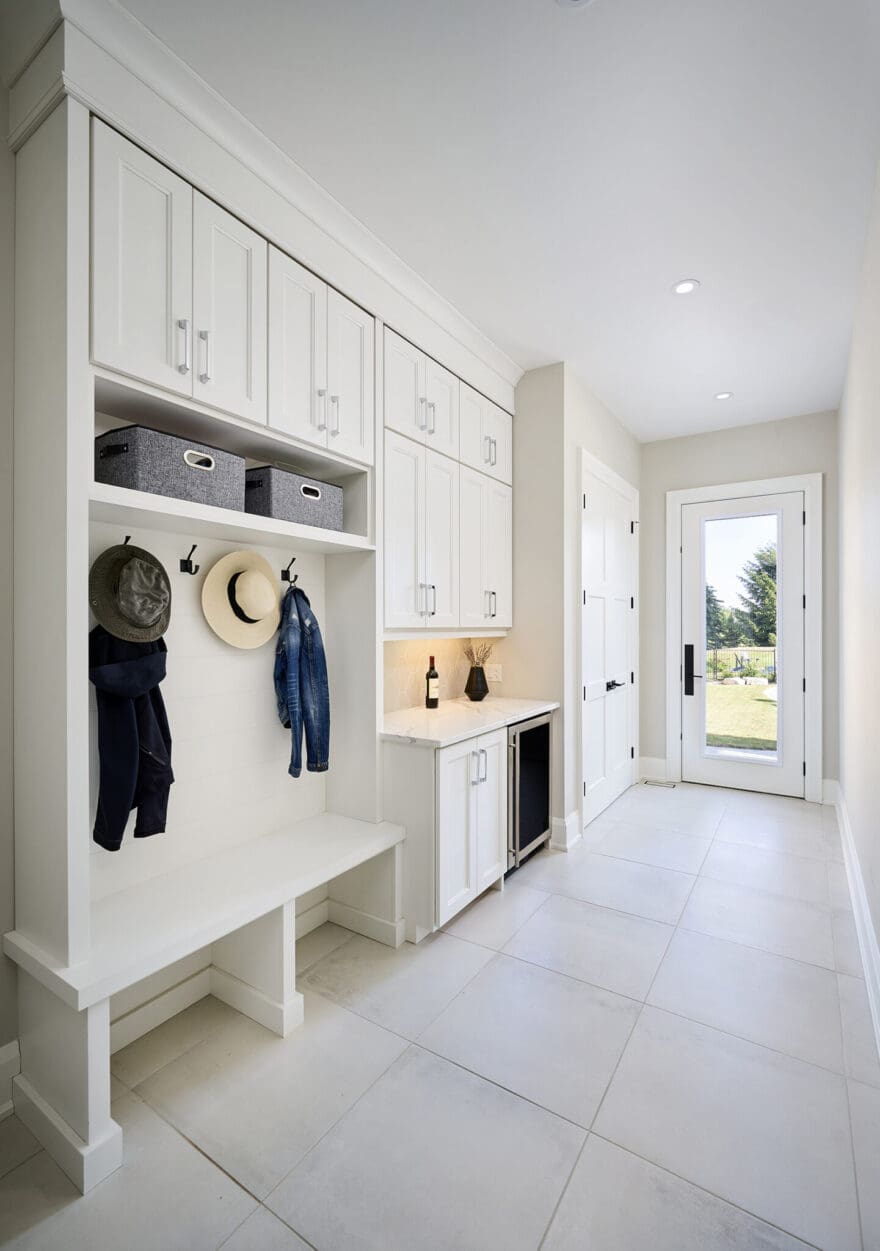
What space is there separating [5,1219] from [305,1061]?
0.75 meters

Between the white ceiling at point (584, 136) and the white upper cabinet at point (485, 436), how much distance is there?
1.37 ft

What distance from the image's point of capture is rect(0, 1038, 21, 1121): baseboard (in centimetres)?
168

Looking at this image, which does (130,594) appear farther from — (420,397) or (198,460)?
(420,397)

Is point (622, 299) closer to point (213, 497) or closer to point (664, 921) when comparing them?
point (213, 497)

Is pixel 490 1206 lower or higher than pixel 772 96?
lower

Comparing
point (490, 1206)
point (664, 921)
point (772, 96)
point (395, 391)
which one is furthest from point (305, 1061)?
point (772, 96)

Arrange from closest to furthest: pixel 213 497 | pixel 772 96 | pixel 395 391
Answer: pixel 772 96 < pixel 213 497 < pixel 395 391

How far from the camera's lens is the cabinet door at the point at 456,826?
2.49m

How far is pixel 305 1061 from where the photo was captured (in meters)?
1.85

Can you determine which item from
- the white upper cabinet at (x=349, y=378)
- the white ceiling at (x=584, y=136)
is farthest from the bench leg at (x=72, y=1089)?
the white ceiling at (x=584, y=136)

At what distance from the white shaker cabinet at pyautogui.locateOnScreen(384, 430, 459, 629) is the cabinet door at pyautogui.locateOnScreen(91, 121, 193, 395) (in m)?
1.03

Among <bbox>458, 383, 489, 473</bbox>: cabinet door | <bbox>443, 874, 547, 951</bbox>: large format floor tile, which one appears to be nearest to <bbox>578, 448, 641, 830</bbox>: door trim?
<bbox>458, 383, 489, 473</bbox>: cabinet door

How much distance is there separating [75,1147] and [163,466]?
1774 millimetres

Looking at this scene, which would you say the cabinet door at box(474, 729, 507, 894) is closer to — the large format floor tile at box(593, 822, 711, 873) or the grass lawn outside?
the large format floor tile at box(593, 822, 711, 873)
